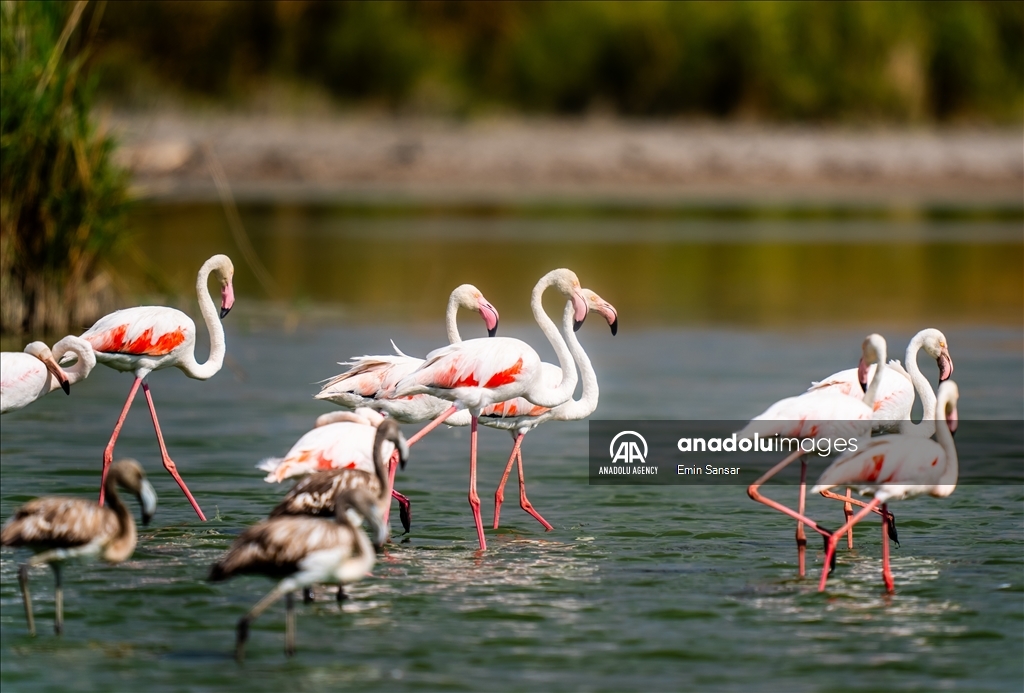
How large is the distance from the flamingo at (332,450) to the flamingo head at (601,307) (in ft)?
4.31

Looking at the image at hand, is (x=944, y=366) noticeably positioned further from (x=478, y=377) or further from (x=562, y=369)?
(x=478, y=377)

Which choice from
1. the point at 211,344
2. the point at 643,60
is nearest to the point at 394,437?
the point at 211,344

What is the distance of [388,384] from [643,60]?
2383cm

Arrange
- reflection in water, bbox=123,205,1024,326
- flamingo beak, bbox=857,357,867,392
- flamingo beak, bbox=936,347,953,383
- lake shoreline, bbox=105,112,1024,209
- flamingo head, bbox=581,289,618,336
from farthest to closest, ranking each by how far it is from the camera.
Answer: lake shoreline, bbox=105,112,1024,209
reflection in water, bbox=123,205,1024,326
flamingo head, bbox=581,289,618,336
flamingo beak, bbox=936,347,953,383
flamingo beak, bbox=857,357,867,392

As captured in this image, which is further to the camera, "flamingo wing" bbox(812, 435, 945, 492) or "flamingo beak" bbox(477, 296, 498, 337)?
"flamingo beak" bbox(477, 296, 498, 337)

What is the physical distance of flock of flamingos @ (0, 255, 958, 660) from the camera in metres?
5.98

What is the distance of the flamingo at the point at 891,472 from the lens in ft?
22.7

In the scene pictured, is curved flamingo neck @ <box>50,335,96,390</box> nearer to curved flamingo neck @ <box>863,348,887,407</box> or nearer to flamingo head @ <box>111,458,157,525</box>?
flamingo head @ <box>111,458,157,525</box>

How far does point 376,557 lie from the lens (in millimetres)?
7457

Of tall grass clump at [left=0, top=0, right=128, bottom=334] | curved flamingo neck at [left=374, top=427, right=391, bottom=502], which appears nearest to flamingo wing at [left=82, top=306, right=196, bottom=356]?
curved flamingo neck at [left=374, top=427, right=391, bottom=502]

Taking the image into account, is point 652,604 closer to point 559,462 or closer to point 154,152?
point 559,462

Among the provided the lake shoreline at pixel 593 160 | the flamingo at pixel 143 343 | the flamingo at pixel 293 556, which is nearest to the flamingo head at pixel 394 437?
the flamingo at pixel 293 556

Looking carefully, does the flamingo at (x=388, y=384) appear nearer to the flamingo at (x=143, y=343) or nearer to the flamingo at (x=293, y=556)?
the flamingo at (x=143, y=343)

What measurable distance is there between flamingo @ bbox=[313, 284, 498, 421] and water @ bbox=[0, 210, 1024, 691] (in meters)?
0.52
